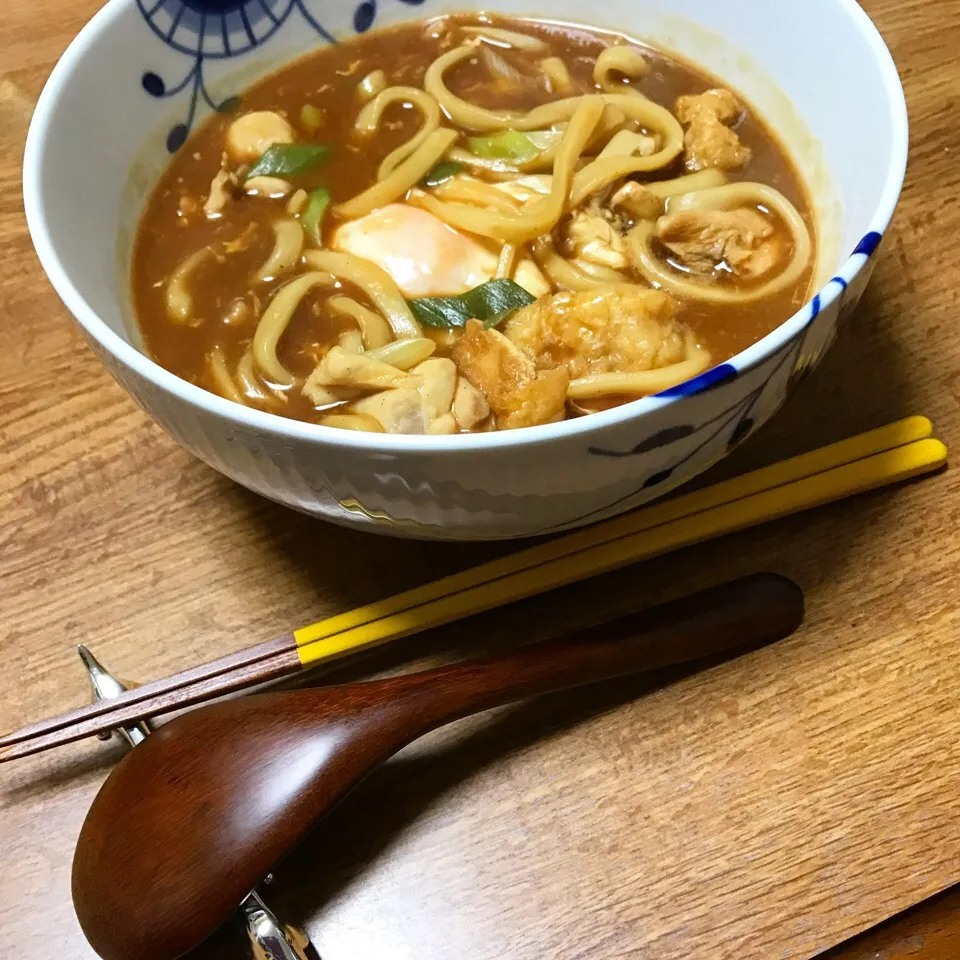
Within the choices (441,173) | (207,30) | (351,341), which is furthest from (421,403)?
(207,30)

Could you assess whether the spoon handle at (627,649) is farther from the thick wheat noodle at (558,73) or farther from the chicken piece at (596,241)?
the thick wheat noodle at (558,73)

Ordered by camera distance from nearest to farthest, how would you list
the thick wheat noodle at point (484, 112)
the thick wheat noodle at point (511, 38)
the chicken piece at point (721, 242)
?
the chicken piece at point (721, 242) → the thick wheat noodle at point (484, 112) → the thick wheat noodle at point (511, 38)

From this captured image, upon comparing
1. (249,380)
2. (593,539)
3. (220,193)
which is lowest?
(593,539)

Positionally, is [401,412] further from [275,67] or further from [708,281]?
[275,67]

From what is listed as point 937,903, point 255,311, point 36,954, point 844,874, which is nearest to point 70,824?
point 36,954

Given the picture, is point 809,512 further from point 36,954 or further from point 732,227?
point 36,954

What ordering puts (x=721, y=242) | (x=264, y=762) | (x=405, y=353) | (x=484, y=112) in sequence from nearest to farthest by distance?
(x=264, y=762) → (x=405, y=353) → (x=721, y=242) → (x=484, y=112)

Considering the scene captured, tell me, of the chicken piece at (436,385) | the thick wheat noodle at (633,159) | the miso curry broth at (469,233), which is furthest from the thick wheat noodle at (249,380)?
the thick wheat noodle at (633,159)
